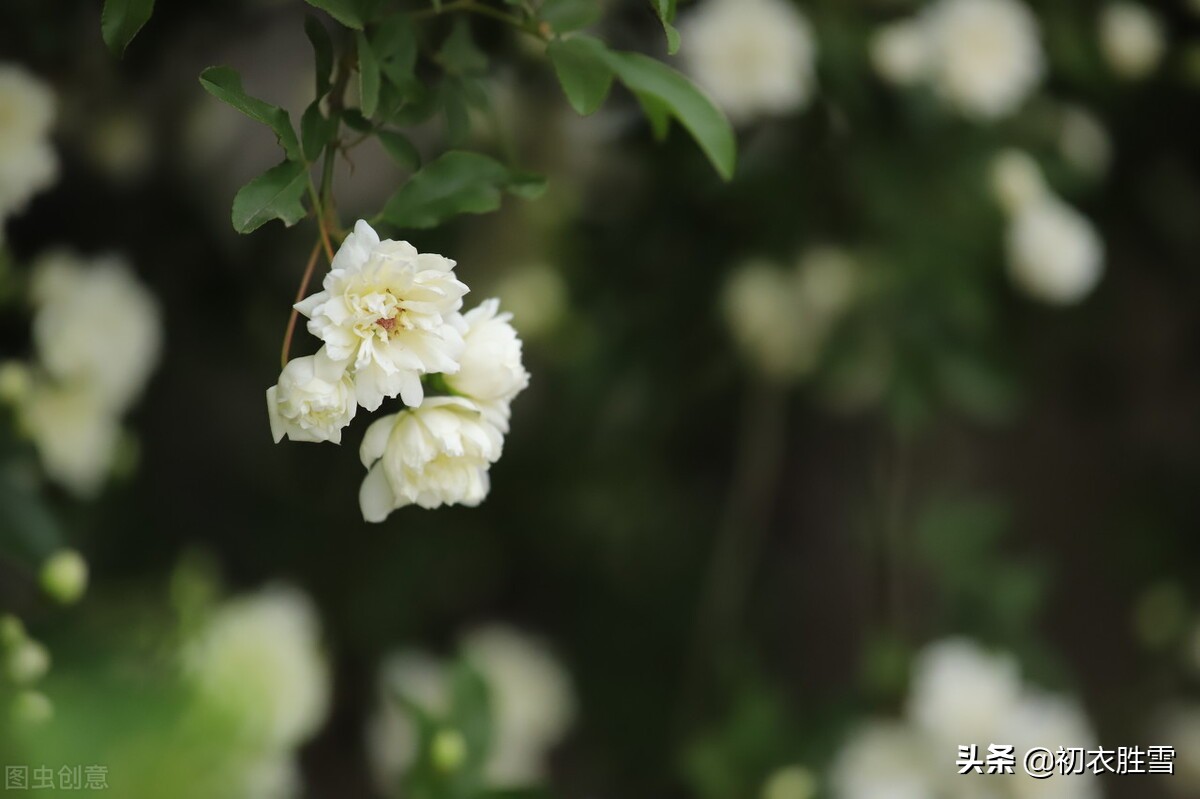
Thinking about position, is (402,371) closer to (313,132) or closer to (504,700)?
(313,132)

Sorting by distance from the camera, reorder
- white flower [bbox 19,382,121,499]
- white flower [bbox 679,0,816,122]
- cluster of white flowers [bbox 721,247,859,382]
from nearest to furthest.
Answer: white flower [bbox 19,382,121,499]
white flower [bbox 679,0,816,122]
cluster of white flowers [bbox 721,247,859,382]

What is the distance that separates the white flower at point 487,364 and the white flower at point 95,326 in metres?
0.50

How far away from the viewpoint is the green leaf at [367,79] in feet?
1.68

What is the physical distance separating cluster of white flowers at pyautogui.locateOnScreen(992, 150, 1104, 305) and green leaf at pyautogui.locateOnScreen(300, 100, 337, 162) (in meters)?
0.76

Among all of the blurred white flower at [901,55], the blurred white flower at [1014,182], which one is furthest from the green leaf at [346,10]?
the blurred white flower at [1014,182]

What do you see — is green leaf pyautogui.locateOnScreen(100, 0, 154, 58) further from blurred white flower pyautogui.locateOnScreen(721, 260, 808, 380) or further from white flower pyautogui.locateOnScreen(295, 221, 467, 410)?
blurred white flower pyautogui.locateOnScreen(721, 260, 808, 380)

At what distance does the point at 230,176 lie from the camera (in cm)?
125

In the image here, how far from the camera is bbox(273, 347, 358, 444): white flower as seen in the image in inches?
18.4

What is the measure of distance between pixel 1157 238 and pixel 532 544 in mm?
933

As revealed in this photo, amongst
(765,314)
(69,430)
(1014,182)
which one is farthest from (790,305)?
(69,430)

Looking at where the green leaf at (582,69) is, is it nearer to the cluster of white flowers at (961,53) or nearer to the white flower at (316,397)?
the white flower at (316,397)

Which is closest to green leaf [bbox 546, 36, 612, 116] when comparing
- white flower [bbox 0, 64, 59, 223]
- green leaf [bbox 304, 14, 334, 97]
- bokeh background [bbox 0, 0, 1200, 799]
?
green leaf [bbox 304, 14, 334, 97]

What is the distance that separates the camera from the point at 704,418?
1458 millimetres

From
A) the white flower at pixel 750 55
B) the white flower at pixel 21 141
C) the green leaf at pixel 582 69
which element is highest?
the white flower at pixel 750 55
